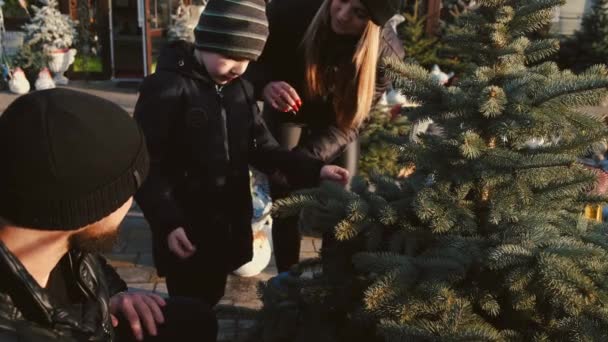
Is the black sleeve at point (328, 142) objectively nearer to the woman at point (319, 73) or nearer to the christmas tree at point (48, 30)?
the woman at point (319, 73)

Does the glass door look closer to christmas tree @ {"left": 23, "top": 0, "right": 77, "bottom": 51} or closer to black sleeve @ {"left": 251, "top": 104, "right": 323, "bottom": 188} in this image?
christmas tree @ {"left": 23, "top": 0, "right": 77, "bottom": 51}

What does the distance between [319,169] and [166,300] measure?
987mm

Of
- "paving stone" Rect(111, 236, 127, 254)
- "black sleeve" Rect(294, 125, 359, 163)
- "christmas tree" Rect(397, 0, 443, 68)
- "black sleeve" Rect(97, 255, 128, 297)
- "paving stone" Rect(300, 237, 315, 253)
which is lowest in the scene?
"paving stone" Rect(111, 236, 127, 254)

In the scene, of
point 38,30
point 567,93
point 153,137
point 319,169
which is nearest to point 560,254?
point 567,93

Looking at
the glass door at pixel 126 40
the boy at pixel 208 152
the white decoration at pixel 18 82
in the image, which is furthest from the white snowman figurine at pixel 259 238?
the glass door at pixel 126 40

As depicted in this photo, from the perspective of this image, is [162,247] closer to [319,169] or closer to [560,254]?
[319,169]

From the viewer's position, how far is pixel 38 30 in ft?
35.8

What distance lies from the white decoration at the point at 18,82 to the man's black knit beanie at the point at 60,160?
9.44 m

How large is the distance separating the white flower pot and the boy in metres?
9.04

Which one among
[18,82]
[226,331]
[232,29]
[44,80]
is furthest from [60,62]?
[232,29]

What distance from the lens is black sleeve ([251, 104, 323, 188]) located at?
2.72 metres

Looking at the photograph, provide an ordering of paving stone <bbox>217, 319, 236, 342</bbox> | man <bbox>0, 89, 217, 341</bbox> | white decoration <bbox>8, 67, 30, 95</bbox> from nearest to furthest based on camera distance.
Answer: man <bbox>0, 89, 217, 341</bbox> → paving stone <bbox>217, 319, 236, 342</bbox> → white decoration <bbox>8, 67, 30, 95</bbox>

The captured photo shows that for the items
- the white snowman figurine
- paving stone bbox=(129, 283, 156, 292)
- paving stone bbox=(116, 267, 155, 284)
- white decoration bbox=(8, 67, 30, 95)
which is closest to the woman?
the white snowman figurine

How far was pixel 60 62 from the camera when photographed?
10.9m
